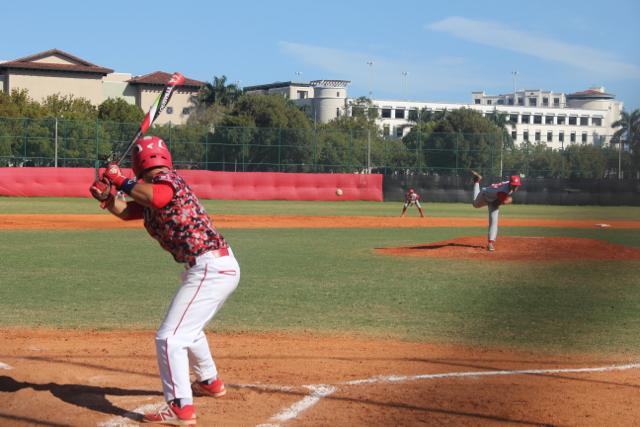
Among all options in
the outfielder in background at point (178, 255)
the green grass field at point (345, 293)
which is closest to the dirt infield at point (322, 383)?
the outfielder in background at point (178, 255)

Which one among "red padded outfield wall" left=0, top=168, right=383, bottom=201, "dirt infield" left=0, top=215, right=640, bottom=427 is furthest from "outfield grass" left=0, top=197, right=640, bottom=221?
"dirt infield" left=0, top=215, right=640, bottom=427

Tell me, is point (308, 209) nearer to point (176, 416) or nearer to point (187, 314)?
point (187, 314)

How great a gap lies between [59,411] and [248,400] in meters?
1.11

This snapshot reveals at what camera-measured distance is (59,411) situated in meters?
5.11

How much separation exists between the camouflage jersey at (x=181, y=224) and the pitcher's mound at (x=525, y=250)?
10080 millimetres

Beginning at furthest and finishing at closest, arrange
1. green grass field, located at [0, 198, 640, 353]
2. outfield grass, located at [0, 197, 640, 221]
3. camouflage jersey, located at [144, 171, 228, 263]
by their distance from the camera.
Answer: outfield grass, located at [0, 197, 640, 221] → green grass field, located at [0, 198, 640, 353] → camouflage jersey, located at [144, 171, 228, 263]

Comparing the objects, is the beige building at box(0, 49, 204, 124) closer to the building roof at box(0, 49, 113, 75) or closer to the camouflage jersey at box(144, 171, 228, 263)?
the building roof at box(0, 49, 113, 75)

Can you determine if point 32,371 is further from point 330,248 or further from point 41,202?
point 41,202

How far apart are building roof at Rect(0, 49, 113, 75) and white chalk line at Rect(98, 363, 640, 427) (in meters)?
71.4

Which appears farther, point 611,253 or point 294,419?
point 611,253

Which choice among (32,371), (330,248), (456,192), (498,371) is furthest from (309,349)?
(456,192)

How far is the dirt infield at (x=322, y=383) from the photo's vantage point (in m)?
5.07

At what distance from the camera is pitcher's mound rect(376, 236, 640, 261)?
14.9 m

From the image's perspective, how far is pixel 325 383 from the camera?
5.89m
